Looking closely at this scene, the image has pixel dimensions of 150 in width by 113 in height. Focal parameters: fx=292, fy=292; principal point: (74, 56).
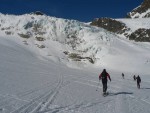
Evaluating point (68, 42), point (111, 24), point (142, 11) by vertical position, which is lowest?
point (68, 42)

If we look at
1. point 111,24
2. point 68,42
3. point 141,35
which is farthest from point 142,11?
point 68,42

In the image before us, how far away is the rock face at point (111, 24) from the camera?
129225 millimetres

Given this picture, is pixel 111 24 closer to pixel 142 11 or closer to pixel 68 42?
pixel 142 11

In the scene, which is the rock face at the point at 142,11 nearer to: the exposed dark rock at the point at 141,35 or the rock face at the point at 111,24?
the rock face at the point at 111,24

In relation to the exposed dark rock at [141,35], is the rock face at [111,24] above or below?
above

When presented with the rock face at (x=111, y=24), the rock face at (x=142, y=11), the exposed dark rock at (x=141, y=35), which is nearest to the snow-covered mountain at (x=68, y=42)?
the exposed dark rock at (x=141, y=35)

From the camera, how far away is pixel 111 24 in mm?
136625

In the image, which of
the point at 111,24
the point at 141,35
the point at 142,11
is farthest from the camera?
the point at 142,11

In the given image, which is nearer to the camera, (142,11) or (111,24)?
(111,24)

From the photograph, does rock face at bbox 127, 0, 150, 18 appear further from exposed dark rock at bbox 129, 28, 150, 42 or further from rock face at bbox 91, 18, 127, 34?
exposed dark rock at bbox 129, 28, 150, 42

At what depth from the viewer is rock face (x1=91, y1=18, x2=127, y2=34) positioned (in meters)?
129

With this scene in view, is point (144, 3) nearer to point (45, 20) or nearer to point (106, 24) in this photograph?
point (106, 24)

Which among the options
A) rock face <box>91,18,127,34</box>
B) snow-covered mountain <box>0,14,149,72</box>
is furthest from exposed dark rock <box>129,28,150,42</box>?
snow-covered mountain <box>0,14,149,72</box>

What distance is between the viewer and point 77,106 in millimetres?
15062
